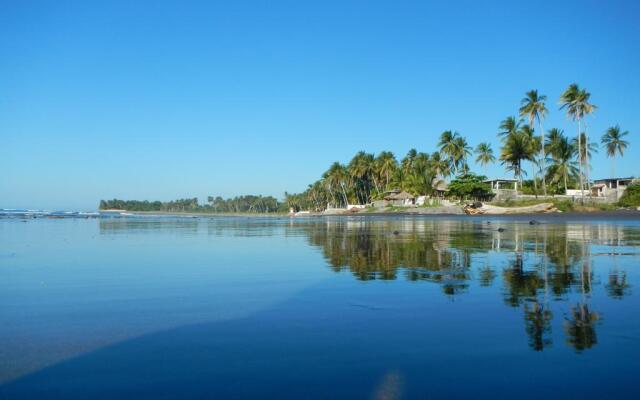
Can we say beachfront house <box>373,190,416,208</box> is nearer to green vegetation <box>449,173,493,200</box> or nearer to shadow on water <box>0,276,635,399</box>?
green vegetation <box>449,173,493,200</box>

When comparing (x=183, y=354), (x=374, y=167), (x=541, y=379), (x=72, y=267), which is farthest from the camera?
(x=374, y=167)

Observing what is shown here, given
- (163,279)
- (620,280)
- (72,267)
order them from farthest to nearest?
(72,267) → (163,279) → (620,280)

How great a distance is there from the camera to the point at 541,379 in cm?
464

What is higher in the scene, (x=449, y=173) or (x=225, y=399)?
(x=449, y=173)

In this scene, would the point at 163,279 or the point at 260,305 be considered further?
the point at 163,279

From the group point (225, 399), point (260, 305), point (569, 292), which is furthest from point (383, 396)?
point (569, 292)

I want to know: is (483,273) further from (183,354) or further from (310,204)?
(310,204)

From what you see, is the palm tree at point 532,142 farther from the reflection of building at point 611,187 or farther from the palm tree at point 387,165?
the palm tree at point 387,165

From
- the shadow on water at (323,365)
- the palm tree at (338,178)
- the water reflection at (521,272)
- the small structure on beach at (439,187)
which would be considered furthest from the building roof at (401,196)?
the shadow on water at (323,365)

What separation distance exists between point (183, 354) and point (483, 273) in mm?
8141

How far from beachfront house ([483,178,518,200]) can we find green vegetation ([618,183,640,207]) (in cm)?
1420

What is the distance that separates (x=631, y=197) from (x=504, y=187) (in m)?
29.0

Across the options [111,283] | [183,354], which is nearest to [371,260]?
[111,283]

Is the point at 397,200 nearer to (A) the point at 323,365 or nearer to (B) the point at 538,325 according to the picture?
(B) the point at 538,325
